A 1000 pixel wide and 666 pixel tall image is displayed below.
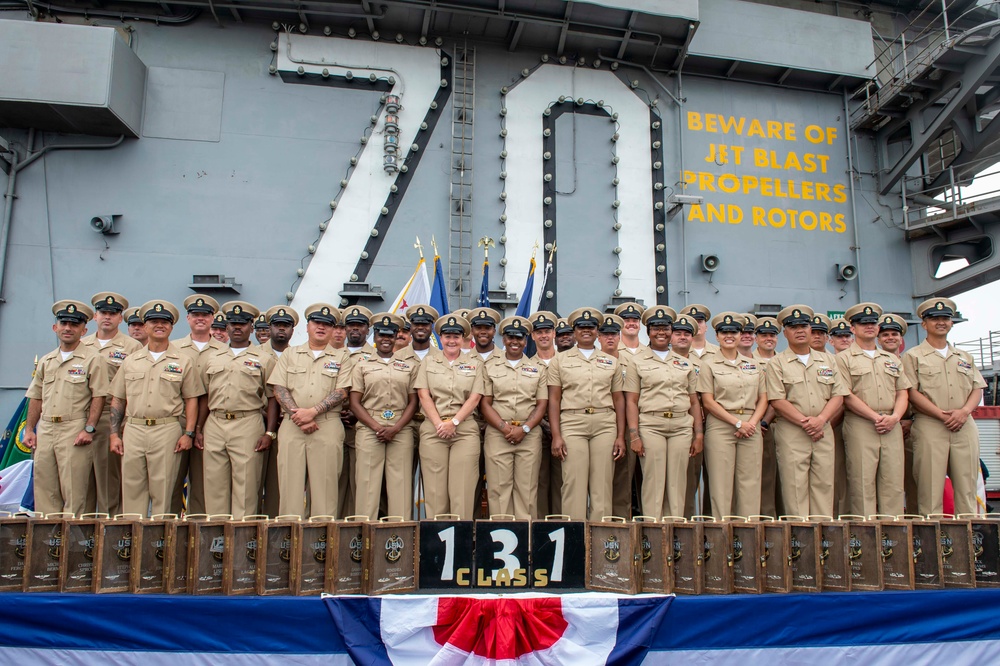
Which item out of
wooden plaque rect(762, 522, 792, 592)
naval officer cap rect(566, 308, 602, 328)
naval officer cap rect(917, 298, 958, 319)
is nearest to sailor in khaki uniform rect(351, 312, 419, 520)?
naval officer cap rect(566, 308, 602, 328)

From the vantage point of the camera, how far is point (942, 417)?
4828 mm

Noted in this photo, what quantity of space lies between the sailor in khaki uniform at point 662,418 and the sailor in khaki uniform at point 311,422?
203 cm

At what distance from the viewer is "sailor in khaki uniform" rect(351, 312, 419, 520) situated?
4.57m

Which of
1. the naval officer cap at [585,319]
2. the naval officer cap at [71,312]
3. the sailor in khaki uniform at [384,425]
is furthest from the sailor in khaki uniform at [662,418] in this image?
the naval officer cap at [71,312]

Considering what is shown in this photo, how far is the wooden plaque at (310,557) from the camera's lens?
10.5 feet

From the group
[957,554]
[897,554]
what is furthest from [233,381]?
[957,554]

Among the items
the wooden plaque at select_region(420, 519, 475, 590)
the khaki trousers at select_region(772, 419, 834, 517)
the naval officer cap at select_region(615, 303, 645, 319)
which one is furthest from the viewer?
the naval officer cap at select_region(615, 303, 645, 319)

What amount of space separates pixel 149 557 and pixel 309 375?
1.76 m

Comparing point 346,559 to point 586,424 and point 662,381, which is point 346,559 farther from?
point 662,381

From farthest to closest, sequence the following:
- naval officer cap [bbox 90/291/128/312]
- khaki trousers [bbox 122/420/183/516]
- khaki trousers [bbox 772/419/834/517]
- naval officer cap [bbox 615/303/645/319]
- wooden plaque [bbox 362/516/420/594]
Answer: naval officer cap [bbox 615/303/645/319] < naval officer cap [bbox 90/291/128/312] < khaki trousers [bbox 772/419/834/517] < khaki trousers [bbox 122/420/183/516] < wooden plaque [bbox 362/516/420/594]

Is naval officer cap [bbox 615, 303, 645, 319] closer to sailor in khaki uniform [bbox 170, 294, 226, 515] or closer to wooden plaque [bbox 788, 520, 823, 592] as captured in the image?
wooden plaque [bbox 788, 520, 823, 592]

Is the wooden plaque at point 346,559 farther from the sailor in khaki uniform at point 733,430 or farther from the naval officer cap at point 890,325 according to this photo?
the naval officer cap at point 890,325

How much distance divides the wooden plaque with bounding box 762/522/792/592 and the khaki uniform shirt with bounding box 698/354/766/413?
4.96 feet

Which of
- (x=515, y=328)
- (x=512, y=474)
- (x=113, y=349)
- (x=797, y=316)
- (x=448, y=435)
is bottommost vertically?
(x=512, y=474)
